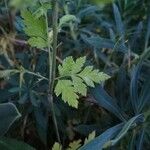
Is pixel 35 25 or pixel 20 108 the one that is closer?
pixel 35 25

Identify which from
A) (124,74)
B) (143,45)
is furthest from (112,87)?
(143,45)

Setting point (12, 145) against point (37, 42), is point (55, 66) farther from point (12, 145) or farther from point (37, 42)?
point (12, 145)

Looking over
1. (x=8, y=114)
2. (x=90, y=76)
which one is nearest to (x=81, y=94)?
(x=90, y=76)

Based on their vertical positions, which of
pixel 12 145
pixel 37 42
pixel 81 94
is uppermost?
pixel 37 42

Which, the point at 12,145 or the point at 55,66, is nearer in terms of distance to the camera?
the point at 55,66

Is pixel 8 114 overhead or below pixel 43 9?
below

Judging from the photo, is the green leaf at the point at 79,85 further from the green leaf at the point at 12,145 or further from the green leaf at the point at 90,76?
the green leaf at the point at 12,145

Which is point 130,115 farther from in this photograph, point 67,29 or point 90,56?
point 67,29
